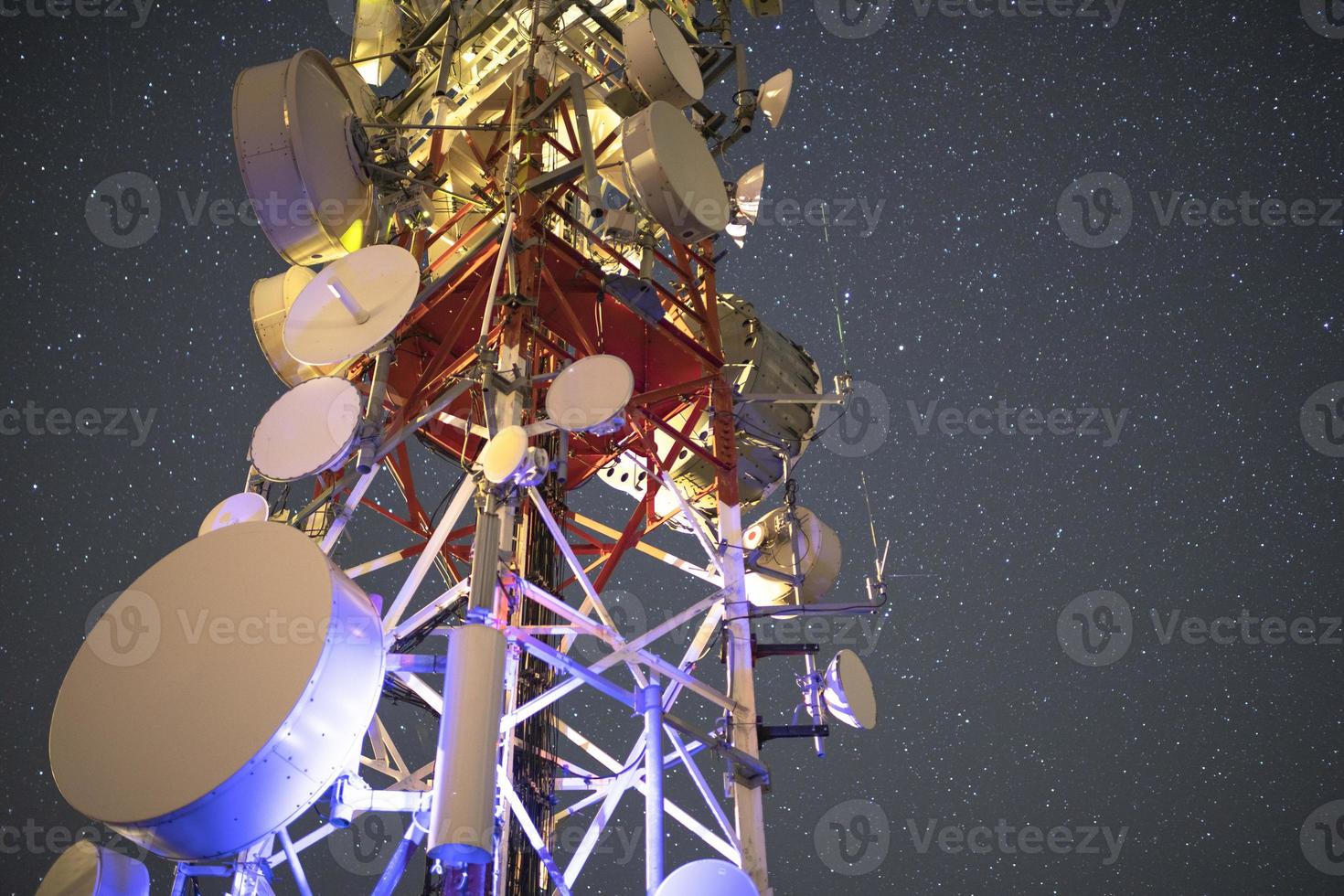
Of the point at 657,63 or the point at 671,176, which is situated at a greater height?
the point at 657,63

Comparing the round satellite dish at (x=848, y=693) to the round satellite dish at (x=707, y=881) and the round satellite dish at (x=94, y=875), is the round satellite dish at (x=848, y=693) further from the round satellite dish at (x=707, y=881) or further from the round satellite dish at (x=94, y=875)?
the round satellite dish at (x=94, y=875)

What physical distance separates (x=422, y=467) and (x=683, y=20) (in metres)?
13.9

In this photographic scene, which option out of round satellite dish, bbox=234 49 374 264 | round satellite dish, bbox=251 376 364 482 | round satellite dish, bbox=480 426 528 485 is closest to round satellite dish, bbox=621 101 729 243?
round satellite dish, bbox=234 49 374 264

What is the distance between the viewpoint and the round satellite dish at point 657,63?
9.91 meters

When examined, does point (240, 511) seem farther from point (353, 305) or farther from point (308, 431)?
point (353, 305)

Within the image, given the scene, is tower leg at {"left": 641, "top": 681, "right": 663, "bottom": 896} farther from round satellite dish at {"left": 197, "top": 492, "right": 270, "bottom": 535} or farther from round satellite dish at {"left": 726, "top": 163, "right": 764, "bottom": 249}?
round satellite dish at {"left": 726, "top": 163, "right": 764, "bottom": 249}

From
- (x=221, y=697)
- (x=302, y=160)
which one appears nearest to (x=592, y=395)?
(x=302, y=160)

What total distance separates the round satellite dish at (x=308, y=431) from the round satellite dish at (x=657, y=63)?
13.6 ft

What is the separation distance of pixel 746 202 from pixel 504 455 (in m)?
5.96

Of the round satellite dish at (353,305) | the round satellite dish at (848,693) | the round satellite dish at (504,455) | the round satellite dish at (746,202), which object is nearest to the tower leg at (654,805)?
the round satellite dish at (504,455)

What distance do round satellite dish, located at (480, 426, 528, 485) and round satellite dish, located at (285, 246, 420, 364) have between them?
131 cm

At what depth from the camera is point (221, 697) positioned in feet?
20.0

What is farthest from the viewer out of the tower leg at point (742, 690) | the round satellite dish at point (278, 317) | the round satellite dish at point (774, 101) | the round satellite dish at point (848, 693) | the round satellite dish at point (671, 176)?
the round satellite dish at point (774, 101)

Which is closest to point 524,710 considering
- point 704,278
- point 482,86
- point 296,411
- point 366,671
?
point 366,671
